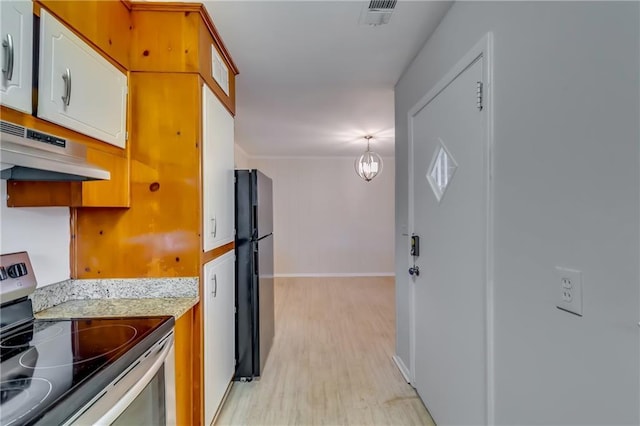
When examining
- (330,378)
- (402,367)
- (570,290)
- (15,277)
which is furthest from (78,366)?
(402,367)

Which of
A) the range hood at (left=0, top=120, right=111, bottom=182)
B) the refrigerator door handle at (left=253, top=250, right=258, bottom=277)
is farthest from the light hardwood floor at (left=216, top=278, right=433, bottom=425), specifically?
the range hood at (left=0, top=120, right=111, bottom=182)

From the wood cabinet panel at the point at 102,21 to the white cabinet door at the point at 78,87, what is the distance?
0.05 metres

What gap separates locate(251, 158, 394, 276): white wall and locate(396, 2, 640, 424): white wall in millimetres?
5040

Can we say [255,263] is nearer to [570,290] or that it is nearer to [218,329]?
[218,329]

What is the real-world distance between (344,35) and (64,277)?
2.10 metres

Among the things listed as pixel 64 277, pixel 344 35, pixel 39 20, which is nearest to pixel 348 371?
pixel 64 277

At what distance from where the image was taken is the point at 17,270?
4.24ft

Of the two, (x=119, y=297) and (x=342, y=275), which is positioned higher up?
(x=119, y=297)

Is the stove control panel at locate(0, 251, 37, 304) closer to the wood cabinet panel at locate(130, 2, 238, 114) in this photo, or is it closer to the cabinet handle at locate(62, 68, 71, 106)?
the cabinet handle at locate(62, 68, 71, 106)

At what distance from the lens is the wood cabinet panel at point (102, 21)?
1.27 meters

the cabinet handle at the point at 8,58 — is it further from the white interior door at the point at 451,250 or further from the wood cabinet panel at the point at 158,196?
the white interior door at the point at 451,250

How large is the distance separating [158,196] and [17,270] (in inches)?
25.3

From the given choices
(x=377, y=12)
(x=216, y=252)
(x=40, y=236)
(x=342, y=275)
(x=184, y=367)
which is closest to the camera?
(x=40, y=236)

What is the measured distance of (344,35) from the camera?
6.54 feet
